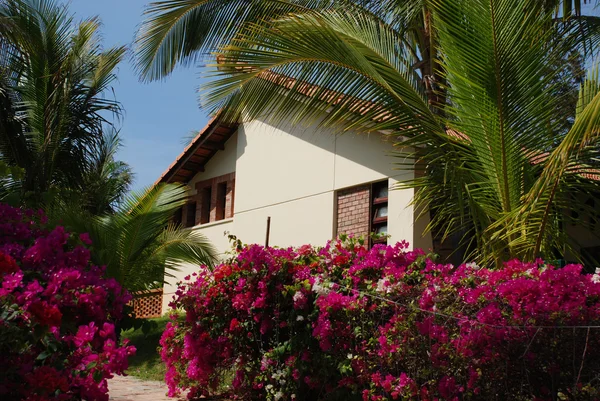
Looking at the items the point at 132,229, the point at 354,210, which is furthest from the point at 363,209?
the point at 132,229

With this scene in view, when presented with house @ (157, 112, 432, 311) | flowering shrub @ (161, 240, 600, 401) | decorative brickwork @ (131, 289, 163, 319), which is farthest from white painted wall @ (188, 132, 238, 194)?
flowering shrub @ (161, 240, 600, 401)

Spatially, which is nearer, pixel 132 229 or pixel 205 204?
pixel 132 229

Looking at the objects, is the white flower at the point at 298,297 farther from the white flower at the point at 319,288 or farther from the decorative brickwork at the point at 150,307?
the decorative brickwork at the point at 150,307

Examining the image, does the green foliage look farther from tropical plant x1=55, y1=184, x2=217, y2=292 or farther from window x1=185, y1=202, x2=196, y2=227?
window x1=185, y1=202, x2=196, y2=227

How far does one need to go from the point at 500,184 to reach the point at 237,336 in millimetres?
3126

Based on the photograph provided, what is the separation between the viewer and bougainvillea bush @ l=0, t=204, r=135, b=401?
10.8 ft

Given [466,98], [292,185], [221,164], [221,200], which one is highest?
[221,164]

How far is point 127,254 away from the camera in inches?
432

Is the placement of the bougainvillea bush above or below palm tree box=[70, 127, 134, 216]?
below

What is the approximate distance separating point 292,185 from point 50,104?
515cm

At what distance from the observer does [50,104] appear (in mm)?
13336

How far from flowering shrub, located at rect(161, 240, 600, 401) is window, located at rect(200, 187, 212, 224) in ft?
35.0

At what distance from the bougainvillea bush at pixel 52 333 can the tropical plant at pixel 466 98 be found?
4192 mm

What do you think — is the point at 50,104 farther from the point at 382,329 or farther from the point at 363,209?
the point at 382,329
